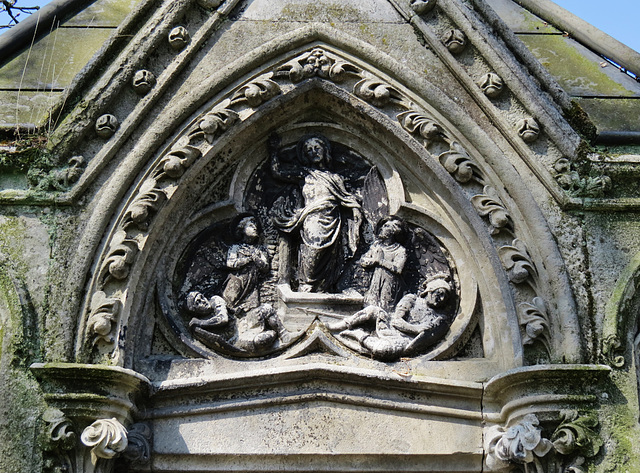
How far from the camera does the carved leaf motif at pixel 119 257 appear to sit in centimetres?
609

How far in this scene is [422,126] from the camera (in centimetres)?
665

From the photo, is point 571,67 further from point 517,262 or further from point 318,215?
point 318,215

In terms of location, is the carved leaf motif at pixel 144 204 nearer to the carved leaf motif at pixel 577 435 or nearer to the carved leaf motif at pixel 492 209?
the carved leaf motif at pixel 492 209

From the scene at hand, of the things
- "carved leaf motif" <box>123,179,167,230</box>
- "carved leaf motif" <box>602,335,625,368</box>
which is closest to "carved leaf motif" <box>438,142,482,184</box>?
"carved leaf motif" <box>602,335,625,368</box>

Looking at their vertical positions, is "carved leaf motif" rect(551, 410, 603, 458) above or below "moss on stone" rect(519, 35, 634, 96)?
below

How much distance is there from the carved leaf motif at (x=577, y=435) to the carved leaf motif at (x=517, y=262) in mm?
952

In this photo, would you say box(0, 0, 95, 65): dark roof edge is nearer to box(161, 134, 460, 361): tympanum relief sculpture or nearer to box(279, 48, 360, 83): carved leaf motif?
box(279, 48, 360, 83): carved leaf motif

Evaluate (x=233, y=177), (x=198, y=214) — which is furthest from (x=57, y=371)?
(x=233, y=177)

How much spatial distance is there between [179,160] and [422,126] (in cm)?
175

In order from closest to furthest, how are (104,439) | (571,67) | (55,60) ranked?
(104,439) → (55,60) → (571,67)

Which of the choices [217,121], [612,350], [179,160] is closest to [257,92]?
[217,121]

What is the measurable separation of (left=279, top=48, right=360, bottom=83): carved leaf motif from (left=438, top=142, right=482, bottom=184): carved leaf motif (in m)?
0.97

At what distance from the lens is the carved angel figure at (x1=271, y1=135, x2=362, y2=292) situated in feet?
21.6

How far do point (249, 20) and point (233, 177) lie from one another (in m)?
1.26
